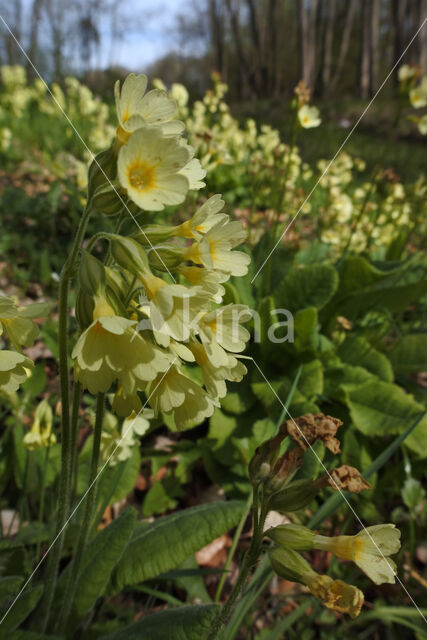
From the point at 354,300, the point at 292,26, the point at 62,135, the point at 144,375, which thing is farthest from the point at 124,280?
the point at 292,26

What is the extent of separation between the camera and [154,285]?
734 mm

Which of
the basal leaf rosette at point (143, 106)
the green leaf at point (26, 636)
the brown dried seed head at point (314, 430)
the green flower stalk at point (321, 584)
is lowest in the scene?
the green leaf at point (26, 636)

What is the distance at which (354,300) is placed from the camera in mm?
2275

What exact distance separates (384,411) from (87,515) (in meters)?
1.29

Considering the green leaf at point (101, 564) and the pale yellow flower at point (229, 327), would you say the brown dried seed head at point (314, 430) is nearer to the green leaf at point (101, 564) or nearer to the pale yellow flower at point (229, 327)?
the pale yellow flower at point (229, 327)

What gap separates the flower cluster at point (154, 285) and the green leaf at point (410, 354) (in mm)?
1650

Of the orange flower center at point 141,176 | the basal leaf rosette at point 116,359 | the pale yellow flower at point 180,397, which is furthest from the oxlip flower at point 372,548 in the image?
the orange flower center at point 141,176

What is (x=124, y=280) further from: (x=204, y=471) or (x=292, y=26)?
(x=292, y=26)

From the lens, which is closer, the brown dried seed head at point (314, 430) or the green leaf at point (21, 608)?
the brown dried seed head at point (314, 430)

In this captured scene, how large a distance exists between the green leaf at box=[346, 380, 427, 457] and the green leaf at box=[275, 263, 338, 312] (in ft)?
1.33

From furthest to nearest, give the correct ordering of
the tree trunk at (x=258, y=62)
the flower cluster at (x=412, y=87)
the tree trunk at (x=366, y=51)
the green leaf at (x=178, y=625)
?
the tree trunk at (x=258, y=62) → the tree trunk at (x=366, y=51) → the flower cluster at (x=412, y=87) → the green leaf at (x=178, y=625)

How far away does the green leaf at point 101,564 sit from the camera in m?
1.14

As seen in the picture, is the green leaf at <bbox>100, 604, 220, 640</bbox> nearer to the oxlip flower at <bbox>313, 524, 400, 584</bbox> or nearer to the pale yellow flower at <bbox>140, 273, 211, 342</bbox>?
the oxlip flower at <bbox>313, 524, 400, 584</bbox>

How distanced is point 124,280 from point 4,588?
0.78 meters
